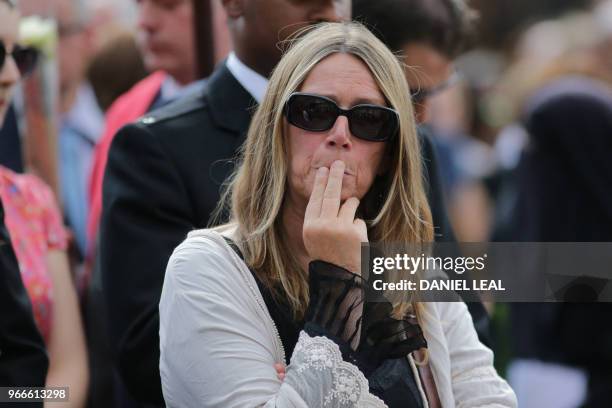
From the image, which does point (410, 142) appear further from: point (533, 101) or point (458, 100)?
point (458, 100)

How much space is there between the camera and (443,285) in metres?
3.16

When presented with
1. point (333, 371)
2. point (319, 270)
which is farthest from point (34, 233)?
point (333, 371)

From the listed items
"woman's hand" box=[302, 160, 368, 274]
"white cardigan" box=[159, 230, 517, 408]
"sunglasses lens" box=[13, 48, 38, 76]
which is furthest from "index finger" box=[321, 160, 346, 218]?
"sunglasses lens" box=[13, 48, 38, 76]

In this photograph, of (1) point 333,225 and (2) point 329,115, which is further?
(2) point 329,115

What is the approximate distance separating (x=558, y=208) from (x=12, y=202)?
7.37 feet

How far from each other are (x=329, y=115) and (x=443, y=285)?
0.53 m

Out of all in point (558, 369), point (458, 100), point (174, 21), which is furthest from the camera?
point (458, 100)

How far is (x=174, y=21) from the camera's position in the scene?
17.6ft

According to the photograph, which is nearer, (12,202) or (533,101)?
(12,202)

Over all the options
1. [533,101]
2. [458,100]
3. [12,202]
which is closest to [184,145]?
[12,202]

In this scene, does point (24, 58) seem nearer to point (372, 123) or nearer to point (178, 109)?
point (178, 109)

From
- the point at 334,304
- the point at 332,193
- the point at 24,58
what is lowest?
the point at 334,304

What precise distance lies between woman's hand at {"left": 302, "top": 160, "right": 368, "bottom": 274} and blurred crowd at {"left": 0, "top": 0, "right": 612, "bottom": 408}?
1.88 ft

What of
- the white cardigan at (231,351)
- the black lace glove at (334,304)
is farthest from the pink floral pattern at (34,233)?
the black lace glove at (334,304)
